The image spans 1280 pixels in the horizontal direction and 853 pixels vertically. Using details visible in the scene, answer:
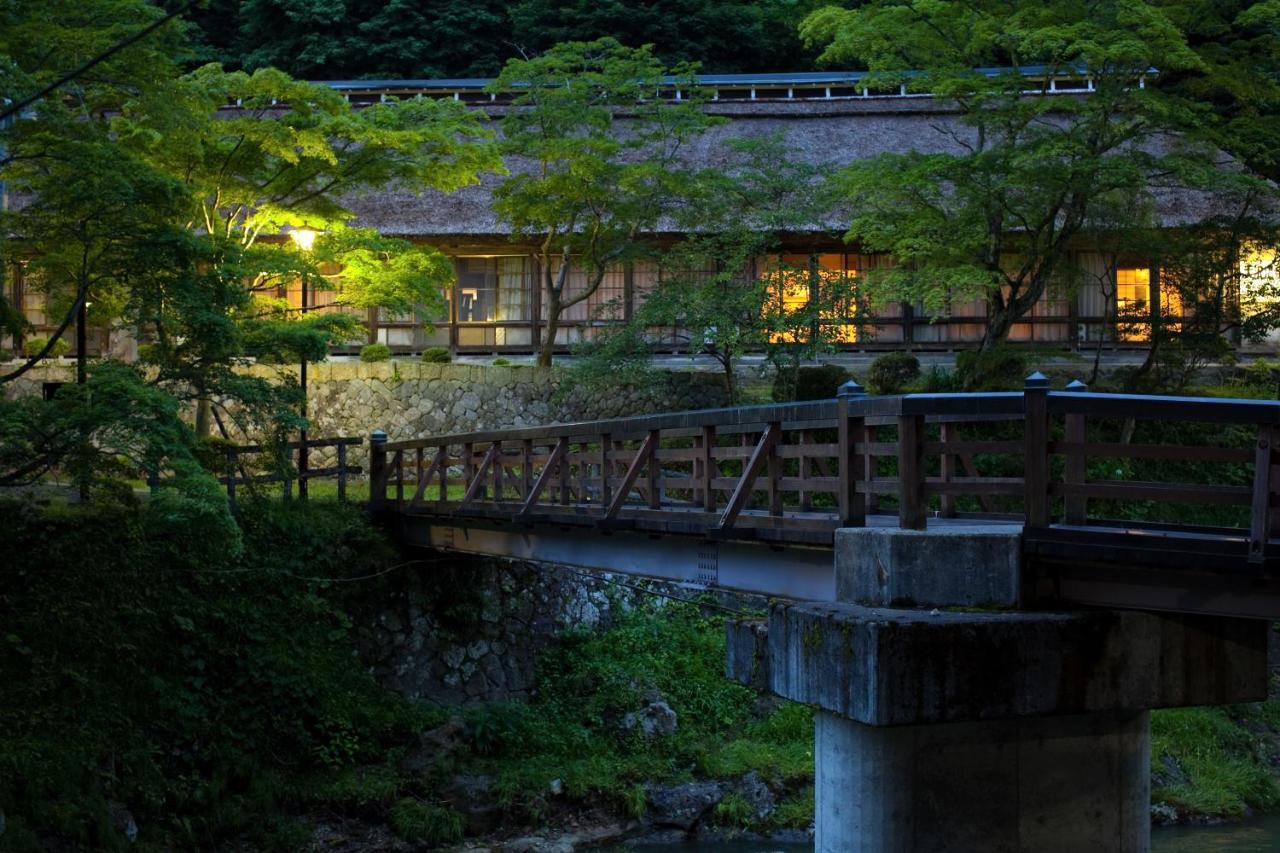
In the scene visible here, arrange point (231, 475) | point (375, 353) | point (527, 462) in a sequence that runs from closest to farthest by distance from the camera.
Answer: point (527, 462), point (231, 475), point (375, 353)

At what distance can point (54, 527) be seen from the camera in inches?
595

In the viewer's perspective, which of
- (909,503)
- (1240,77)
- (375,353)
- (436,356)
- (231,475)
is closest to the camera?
(909,503)

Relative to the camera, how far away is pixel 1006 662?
25.8ft

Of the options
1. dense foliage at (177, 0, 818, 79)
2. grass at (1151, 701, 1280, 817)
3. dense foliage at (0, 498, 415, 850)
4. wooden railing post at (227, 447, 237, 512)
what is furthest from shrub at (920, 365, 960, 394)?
dense foliage at (177, 0, 818, 79)

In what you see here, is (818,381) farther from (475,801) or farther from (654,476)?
(654,476)

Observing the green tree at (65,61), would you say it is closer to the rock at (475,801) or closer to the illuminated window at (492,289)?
the rock at (475,801)

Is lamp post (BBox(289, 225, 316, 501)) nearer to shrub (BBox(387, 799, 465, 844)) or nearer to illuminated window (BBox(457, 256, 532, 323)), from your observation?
shrub (BBox(387, 799, 465, 844))

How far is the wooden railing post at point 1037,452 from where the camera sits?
7.80 meters

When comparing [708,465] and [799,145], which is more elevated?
[799,145]

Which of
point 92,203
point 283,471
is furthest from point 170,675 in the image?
point 92,203

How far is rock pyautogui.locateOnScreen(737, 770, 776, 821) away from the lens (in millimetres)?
15734

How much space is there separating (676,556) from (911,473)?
11.6 ft

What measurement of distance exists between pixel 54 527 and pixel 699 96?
14957 millimetres

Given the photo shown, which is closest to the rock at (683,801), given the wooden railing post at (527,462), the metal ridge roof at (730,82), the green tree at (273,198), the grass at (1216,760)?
the wooden railing post at (527,462)
